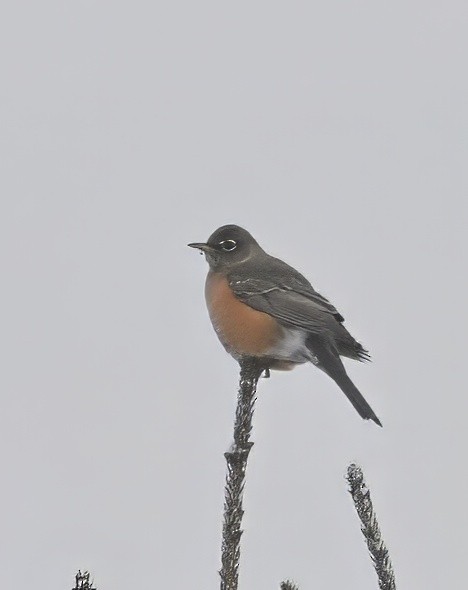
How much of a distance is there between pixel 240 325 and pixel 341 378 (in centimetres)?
116

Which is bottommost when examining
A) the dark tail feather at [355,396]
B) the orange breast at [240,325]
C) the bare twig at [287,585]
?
the bare twig at [287,585]

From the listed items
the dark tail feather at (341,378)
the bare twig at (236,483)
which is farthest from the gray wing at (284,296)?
the bare twig at (236,483)

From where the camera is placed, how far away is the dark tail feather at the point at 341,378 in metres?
6.30

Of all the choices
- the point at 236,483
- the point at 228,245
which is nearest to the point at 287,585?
the point at 236,483

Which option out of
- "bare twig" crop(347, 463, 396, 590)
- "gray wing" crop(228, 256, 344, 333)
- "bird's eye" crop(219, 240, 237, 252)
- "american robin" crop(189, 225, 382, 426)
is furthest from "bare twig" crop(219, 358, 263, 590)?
"bird's eye" crop(219, 240, 237, 252)

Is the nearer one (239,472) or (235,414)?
(239,472)

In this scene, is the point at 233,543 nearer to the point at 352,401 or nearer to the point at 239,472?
the point at 239,472

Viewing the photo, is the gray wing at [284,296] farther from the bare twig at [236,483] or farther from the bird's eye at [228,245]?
the bare twig at [236,483]

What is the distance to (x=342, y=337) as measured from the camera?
7.48 m

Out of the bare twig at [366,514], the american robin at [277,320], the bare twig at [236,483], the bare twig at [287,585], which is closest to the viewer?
the bare twig at [287,585]

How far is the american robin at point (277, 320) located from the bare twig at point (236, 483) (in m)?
2.00

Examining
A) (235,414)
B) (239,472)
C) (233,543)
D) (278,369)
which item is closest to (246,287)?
(278,369)

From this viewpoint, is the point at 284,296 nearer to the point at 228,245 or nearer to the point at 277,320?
the point at 277,320

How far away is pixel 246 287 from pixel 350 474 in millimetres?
4928
